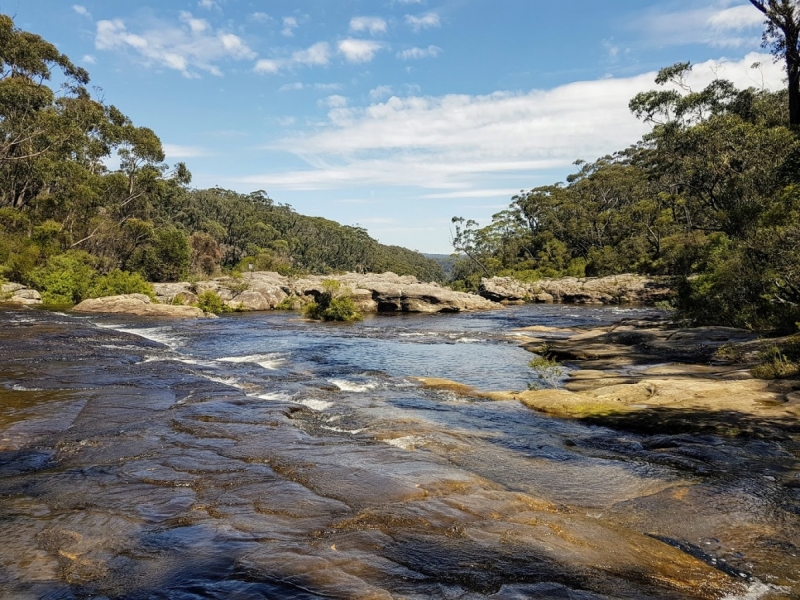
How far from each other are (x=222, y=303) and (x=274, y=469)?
1453 inches

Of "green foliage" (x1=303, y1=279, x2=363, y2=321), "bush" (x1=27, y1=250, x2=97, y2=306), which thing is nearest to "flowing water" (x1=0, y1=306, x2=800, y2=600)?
"green foliage" (x1=303, y1=279, x2=363, y2=321)

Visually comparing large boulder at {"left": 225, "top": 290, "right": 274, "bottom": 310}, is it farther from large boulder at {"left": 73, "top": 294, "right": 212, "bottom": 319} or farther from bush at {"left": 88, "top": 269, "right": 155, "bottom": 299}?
large boulder at {"left": 73, "top": 294, "right": 212, "bottom": 319}

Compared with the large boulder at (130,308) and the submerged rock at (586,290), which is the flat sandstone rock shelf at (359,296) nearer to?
the large boulder at (130,308)

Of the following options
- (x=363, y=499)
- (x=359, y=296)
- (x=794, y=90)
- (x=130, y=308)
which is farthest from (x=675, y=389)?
(x=359, y=296)

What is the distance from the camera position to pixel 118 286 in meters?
38.6

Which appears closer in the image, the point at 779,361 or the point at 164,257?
the point at 779,361

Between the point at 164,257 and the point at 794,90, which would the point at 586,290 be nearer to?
the point at 794,90

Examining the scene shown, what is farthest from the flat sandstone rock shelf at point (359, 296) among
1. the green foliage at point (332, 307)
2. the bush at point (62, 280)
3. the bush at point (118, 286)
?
the green foliage at point (332, 307)

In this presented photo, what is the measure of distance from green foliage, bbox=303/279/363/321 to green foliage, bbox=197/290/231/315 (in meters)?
8.53

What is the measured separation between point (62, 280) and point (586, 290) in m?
49.1

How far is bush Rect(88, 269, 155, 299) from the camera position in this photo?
3756cm

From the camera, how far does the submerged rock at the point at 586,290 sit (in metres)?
51.1

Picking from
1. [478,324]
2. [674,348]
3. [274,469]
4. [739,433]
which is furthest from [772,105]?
[274,469]

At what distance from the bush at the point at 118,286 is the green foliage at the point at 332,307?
1339cm
